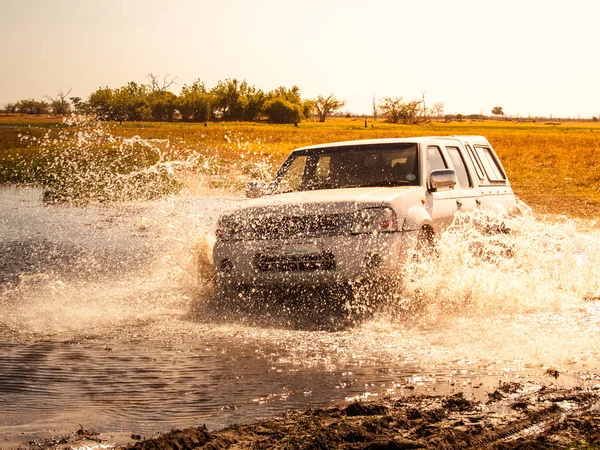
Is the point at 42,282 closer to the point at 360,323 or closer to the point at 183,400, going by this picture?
the point at 360,323

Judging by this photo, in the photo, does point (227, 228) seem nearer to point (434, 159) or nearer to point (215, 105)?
point (434, 159)

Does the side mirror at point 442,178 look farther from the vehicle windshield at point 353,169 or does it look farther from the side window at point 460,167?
the side window at point 460,167

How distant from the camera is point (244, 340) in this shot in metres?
7.24

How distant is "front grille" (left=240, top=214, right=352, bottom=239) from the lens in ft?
27.0

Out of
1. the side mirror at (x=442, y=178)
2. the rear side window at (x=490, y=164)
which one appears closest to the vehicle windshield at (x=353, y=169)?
the side mirror at (x=442, y=178)

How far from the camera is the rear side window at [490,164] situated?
11148 millimetres

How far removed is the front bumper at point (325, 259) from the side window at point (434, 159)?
1.39 m

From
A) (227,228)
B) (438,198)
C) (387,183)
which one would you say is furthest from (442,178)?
(227,228)

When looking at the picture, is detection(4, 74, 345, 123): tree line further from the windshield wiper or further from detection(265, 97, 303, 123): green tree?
the windshield wiper

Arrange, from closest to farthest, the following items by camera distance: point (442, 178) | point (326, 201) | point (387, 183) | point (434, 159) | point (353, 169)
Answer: point (326, 201) < point (442, 178) < point (387, 183) < point (353, 169) < point (434, 159)

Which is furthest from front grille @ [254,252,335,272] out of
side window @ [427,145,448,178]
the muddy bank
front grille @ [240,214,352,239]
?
the muddy bank

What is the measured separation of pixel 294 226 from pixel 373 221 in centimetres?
77

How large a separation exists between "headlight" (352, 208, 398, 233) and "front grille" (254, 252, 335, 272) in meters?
0.38

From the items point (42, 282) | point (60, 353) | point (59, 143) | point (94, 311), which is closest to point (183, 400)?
point (60, 353)
